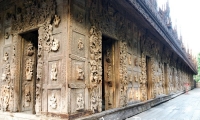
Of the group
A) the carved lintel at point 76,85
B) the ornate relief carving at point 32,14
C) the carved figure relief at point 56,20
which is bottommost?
the carved lintel at point 76,85

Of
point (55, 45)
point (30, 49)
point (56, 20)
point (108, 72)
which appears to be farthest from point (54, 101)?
point (108, 72)

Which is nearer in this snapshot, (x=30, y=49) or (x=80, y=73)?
(x=80, y=73)

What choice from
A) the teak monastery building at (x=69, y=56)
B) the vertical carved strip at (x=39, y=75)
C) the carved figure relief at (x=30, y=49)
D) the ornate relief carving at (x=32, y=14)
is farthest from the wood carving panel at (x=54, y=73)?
the carved figure relief at (x=30, y=49)

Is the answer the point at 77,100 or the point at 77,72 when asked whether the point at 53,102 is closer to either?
the point at 77,100

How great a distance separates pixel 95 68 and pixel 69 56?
87 cm

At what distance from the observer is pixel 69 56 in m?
3.84

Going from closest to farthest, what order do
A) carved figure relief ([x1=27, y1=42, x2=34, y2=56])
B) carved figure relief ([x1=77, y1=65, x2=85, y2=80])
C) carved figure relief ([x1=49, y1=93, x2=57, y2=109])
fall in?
1. carved figure relief ([x1=49, y1=93, x2=57, y2=109])
2. carved figure relief ([x1=77, y1=65, x2=85, y2=80])
3. carved figure relief ([x1=27, y1=42, x2=34, y2=56])

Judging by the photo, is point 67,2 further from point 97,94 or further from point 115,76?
point 115,76

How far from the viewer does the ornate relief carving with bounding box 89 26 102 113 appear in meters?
4.38

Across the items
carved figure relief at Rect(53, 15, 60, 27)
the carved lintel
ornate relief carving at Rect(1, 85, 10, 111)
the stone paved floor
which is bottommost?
the stone paved floor

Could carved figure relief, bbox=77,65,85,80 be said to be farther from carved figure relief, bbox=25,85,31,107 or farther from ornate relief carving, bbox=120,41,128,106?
ornate relief carving, bbox=120,41,128,106

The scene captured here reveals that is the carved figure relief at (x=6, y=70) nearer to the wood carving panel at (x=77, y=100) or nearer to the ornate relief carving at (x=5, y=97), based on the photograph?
the ornate relief carving at (x=5, y=97)

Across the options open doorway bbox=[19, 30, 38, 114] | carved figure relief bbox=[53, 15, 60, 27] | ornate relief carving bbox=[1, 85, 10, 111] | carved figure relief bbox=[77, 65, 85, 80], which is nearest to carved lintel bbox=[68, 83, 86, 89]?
carved figure relief bbox=[77, 65, 85, 80]

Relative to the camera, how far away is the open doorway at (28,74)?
508 cm
